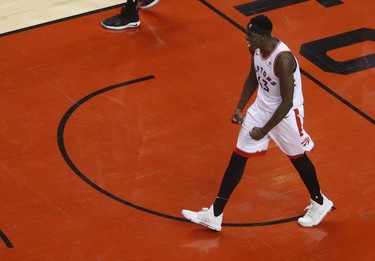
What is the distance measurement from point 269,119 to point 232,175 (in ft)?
1.80

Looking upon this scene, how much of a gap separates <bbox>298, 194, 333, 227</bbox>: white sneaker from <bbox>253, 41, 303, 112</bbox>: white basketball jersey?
2.91 feet

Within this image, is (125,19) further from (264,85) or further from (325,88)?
(264,85)

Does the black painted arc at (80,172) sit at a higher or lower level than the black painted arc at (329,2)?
higher

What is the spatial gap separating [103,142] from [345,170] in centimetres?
219

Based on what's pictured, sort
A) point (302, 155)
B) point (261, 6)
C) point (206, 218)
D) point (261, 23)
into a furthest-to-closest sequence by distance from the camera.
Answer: point (261, 6) → point (206, 218) → point (302, 155) → point (261, 23)

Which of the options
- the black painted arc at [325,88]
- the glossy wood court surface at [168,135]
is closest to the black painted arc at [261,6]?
the glossy wood court surface at [168,135]

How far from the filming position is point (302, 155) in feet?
25.8

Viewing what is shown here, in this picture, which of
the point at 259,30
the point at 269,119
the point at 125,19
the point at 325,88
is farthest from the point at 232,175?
the point at 125,19

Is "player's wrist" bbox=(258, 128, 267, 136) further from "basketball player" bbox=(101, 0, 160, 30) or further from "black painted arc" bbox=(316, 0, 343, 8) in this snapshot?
"black painted arc" bbox=(316, 0, 343, 8)

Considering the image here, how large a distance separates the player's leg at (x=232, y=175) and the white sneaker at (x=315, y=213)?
68 cm

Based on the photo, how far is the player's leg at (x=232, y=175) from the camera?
7.73 metres

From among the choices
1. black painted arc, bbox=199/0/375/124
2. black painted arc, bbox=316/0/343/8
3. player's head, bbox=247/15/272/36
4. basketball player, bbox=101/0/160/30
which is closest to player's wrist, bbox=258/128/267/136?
player's head, bbox=247/15/272/36

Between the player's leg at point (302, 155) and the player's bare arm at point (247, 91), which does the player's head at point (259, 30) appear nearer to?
the player's bare arm at point (247, 91)

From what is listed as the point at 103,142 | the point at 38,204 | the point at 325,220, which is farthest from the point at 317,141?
the point at 38,204
